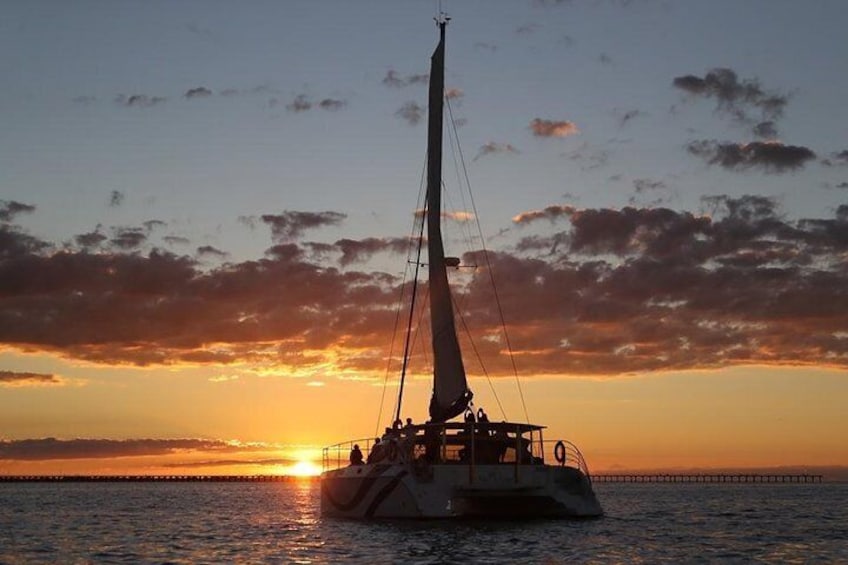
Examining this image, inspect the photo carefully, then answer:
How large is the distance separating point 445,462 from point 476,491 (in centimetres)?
181

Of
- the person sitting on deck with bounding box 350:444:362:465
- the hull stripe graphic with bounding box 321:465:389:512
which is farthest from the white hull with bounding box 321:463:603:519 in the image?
the person sitting on deck with bounding box 350:444:362:465

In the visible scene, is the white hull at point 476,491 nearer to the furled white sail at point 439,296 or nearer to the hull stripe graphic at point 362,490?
the hull stripe graphic at point 362,490

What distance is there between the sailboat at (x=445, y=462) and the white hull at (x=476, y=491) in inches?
1.5

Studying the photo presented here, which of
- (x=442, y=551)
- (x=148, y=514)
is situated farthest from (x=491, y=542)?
(x=148, y=514)

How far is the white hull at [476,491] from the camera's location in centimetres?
4162

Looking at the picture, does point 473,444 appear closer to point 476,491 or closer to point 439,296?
point 476,491

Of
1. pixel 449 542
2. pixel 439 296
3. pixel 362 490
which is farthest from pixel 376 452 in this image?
pixel 449 542

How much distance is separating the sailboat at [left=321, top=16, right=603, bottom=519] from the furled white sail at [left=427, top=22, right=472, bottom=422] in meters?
0.04

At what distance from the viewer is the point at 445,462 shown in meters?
42.7

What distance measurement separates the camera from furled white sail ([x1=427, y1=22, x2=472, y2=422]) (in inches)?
1837

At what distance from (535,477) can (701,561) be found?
859 centimetres

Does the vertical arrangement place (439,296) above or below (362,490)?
above

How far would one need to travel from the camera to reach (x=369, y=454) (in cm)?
4950

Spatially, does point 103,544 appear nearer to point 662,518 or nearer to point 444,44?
point 444,44
